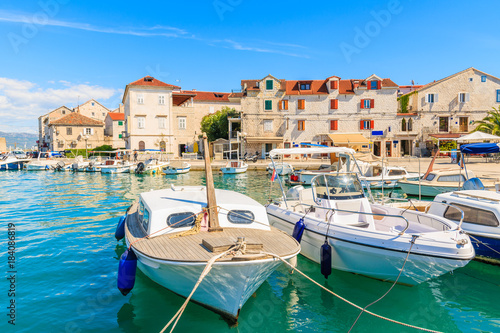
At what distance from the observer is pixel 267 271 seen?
269 inches

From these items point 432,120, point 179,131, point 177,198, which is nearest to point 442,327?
point 177,198

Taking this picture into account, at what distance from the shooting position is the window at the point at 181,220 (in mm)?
8367

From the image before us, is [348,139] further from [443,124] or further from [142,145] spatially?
[142,145]

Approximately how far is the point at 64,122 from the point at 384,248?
69.9 metres

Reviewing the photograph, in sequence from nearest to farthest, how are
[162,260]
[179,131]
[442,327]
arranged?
[162,260], [442,327], [179,131]

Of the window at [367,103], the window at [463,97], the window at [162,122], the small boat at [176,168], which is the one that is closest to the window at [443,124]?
the window at [463,97]

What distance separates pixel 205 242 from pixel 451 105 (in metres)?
51.2

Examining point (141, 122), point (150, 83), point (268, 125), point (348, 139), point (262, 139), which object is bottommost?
point (348, 139)

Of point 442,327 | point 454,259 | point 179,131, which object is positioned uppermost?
point 179,131

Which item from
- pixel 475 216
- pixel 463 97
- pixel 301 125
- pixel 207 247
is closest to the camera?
pixel 207 247

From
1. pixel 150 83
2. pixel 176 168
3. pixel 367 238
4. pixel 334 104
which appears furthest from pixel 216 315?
pixel 150 83

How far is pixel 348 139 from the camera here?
147 ft

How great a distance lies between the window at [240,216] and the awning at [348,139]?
37.0 m

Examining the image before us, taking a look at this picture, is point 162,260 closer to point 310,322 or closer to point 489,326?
point 310,322
